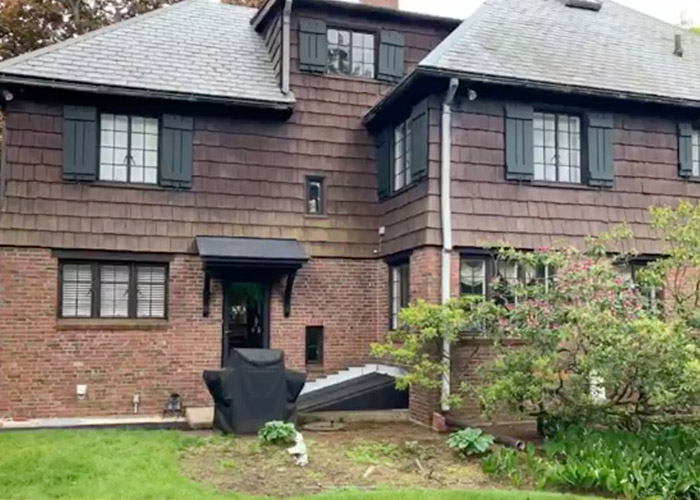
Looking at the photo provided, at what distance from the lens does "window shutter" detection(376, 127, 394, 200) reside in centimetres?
1212

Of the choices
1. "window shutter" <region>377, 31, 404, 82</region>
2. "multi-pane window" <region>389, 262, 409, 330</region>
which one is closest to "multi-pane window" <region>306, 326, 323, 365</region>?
"multi-pane window" <region>389, 262, 409, 330</region>

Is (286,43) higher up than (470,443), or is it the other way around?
(286,43)

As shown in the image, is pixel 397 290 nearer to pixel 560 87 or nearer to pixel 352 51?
pixel 560 87

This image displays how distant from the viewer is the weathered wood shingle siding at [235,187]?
10.8 metres

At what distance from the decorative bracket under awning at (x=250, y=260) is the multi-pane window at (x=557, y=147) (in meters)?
3.91

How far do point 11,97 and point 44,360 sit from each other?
12.7 ft

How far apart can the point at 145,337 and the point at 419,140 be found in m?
5.11

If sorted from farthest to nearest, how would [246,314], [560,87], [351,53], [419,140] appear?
[351,53], [246,314], [419,140], [560,87]

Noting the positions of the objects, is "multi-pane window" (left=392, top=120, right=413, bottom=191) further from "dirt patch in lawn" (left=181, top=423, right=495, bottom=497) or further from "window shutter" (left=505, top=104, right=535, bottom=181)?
"dirt patch in lawn" (left=181, top=423, right=495, bottom=497)

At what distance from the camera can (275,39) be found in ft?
42.3

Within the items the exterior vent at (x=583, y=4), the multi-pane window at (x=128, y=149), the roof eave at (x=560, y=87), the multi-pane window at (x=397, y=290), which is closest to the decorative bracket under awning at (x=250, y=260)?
the multi-pane window at (x=128, y=149)

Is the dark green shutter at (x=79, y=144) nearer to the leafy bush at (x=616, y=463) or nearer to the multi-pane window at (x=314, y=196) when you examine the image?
the multi-pane window at (x=314, y=196)

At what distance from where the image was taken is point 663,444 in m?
A: 7.61

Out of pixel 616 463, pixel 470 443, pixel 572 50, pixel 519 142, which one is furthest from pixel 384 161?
pixel 616 463
